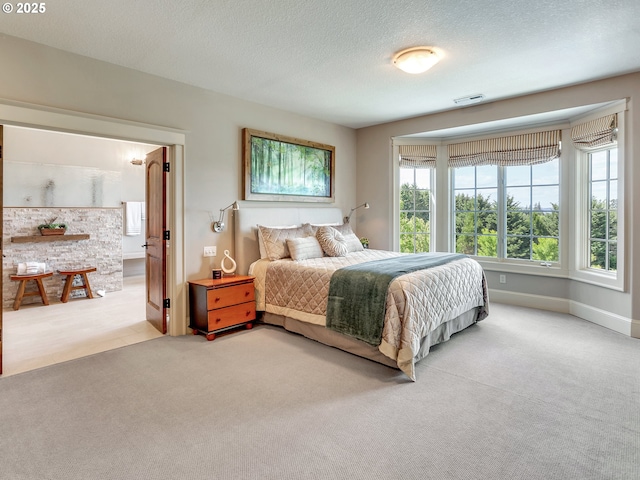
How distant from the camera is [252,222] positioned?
13.9ft

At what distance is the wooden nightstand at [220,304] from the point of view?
349 cm

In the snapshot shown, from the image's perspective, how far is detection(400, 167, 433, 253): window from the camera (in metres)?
5.49

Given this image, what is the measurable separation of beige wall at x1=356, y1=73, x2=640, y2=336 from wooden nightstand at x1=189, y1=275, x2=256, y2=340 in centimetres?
256

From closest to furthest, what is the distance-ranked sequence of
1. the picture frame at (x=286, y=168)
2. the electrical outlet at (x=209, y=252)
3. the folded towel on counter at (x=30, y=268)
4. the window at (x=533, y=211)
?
the electrical outlet at (x=209, y=252)
the picture frame at (x=286, y=168)
the window at (x=533, y=211)
the folded towel on counter at (x=30, y=268)

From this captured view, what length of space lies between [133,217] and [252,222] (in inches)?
151

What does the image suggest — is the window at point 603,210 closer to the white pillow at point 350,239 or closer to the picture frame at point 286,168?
the white pillow at point 350,239

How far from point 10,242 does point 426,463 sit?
609cm

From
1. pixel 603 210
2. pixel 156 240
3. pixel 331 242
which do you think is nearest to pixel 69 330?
pixel 156 240

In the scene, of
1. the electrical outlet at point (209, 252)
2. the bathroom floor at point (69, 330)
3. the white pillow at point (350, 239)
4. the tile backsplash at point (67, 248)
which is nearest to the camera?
the bathroom floor at point (69, 330)

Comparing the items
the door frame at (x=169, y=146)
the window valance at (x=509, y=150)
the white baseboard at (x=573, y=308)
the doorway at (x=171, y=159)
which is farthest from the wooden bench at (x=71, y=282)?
the white baseboard at (x=573, y=308)

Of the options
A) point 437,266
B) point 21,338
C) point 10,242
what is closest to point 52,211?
point 10,242

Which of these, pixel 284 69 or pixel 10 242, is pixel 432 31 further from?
pixel 10 242

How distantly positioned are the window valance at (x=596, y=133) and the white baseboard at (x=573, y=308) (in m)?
1.86

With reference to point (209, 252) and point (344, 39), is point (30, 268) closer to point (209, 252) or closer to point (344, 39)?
point (209, 252)
